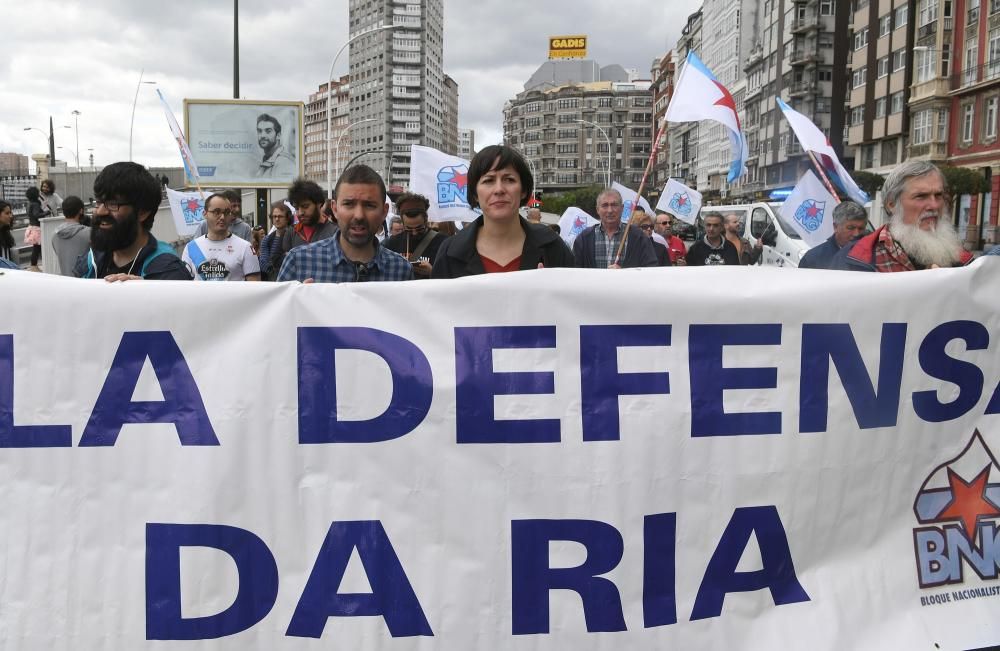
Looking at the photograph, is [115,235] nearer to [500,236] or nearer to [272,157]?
[500,236]

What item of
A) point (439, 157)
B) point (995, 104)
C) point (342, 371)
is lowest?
point (342, 371)

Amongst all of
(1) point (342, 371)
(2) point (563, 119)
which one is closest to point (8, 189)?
(1) point (342, 371)

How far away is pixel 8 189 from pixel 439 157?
58.0 metres

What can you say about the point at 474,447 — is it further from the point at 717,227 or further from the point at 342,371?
the point at 717,227

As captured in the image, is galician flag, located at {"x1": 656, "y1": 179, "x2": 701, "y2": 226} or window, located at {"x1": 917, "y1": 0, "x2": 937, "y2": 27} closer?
galician flag, located at {"x1": 656, "y1": 179, "x2": 701, "y2": 226}

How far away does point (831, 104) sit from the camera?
70.1 meters

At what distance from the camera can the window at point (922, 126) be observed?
169 feet

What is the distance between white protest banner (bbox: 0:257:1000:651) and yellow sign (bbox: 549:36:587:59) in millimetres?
176525

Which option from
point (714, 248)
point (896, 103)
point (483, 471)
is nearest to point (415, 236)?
point (483, 471)

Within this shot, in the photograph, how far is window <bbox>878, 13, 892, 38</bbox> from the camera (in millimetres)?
56250

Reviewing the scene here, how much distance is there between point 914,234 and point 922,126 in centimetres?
5480

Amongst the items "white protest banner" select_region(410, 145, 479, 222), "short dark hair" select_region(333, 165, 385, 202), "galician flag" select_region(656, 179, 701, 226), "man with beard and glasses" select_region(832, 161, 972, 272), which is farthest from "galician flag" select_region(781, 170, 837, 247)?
"short dark hair" select_region(333, 165, 385, 202)

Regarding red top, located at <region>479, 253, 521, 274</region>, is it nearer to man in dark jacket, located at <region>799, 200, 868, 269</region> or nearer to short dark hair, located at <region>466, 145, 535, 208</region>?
short dark hair, located at <region>466, 145, 535, 208</region>

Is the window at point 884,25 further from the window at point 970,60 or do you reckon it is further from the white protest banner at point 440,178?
the white protest banner at point 440,178
